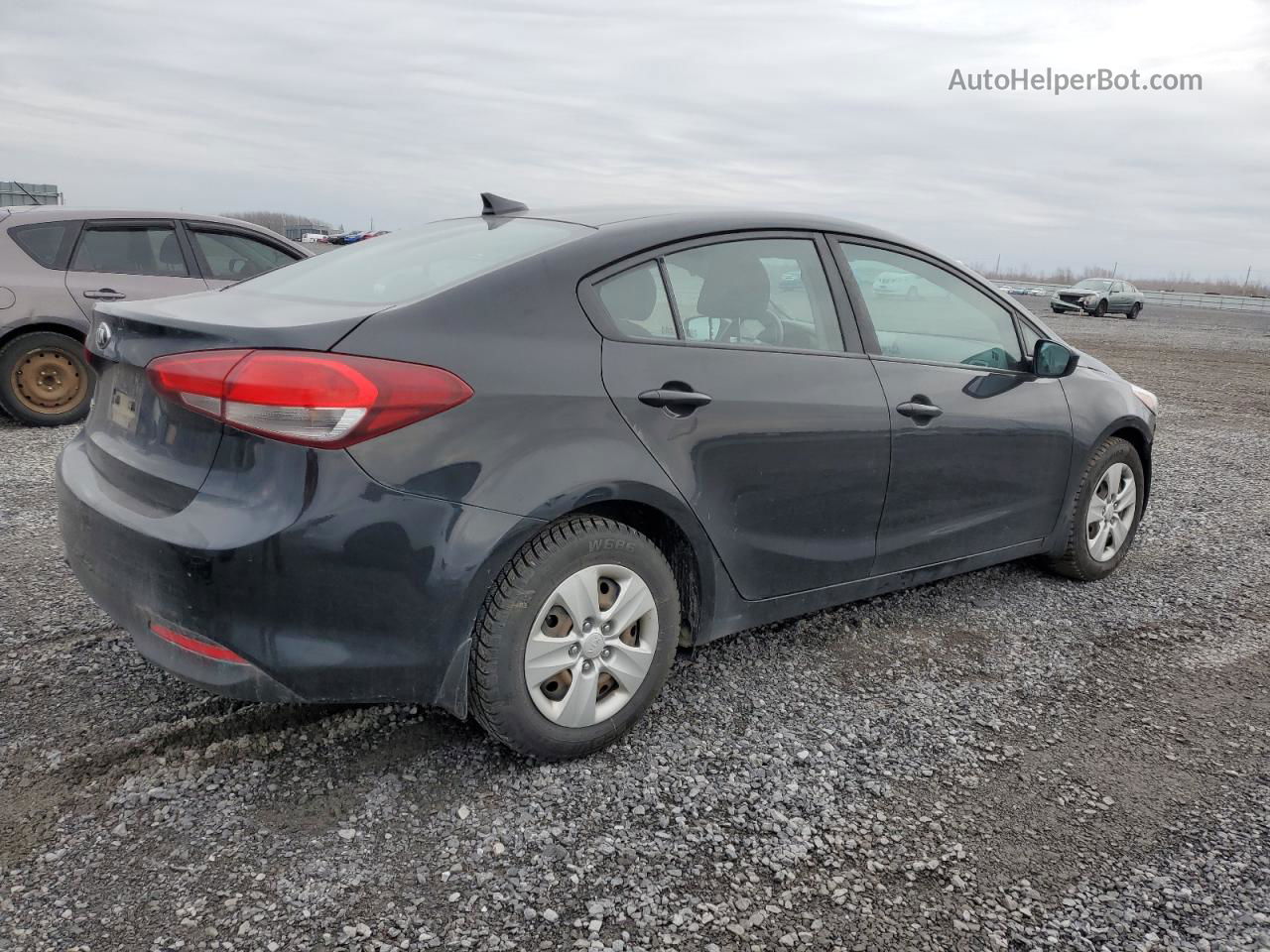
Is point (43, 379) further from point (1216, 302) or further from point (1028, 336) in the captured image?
point (1216, 302)

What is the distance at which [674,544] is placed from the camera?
2992mm

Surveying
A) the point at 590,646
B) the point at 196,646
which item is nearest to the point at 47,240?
the point at 196,646

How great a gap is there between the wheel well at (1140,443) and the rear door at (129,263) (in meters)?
6.58

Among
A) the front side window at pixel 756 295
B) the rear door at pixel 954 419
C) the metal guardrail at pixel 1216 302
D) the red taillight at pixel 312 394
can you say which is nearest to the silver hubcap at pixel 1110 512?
the rear door at pixel 954 419

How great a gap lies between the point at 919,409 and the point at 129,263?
6.66 meters

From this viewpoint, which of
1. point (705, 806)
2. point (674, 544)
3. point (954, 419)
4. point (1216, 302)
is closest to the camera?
point (705, 806)

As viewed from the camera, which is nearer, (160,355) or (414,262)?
(160,355)

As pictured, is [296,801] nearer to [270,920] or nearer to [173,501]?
[270,920]

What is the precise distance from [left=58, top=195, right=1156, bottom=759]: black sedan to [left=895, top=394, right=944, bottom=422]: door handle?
0.01 metres

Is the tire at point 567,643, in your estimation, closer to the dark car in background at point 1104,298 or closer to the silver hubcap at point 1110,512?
the silver hubcap at point 1110,512

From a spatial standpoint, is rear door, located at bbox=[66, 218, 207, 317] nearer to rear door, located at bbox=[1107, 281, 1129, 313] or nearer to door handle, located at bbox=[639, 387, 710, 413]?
door handle, located at bbox=[639, 387, 710, 413]

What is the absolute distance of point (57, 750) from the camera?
2793mm

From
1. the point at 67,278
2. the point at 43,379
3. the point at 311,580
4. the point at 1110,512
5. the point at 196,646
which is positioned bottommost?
the point at 43,379

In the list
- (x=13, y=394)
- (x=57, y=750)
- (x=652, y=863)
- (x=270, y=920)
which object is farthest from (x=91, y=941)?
(x=13, y=394)
